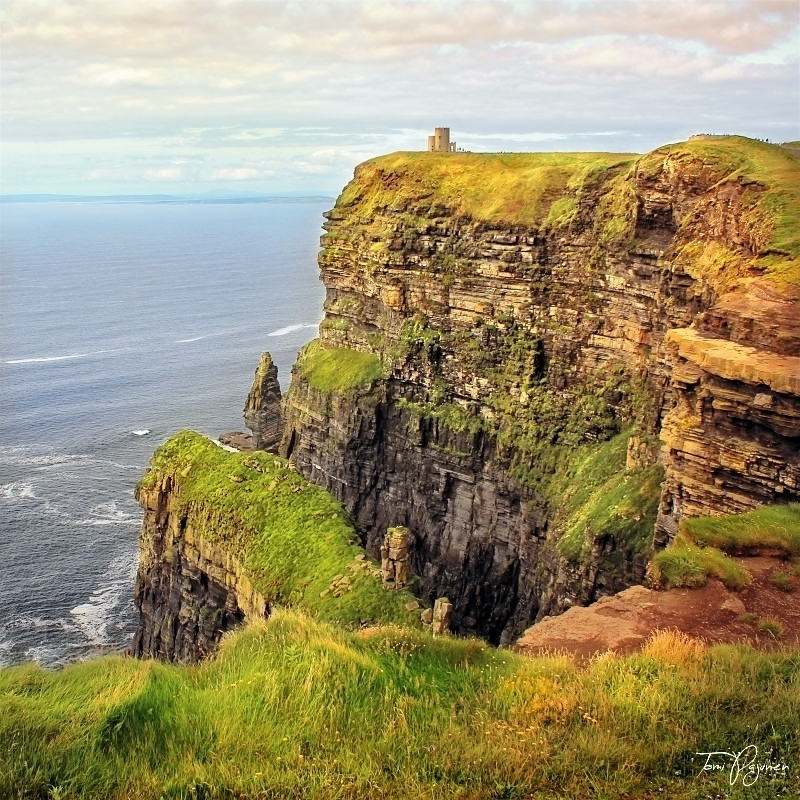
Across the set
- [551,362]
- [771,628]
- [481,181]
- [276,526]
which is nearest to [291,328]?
[481,181]

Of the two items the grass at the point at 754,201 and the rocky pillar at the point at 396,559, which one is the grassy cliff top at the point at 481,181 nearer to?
the grass at the point at 754,201

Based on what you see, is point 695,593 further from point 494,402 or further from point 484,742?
point 494,402

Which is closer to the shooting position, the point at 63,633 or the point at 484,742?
the point at 484,742

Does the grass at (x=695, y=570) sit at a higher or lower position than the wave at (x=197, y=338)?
higher

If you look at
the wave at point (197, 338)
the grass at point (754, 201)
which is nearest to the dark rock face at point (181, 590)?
the grass at point (754, 201)

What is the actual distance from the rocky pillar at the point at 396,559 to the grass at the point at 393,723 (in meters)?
13.6

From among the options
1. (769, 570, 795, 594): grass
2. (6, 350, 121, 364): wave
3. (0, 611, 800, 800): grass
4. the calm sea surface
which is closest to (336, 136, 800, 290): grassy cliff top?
(769, 570, 795, 594): grass

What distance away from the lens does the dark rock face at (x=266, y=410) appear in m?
78.5

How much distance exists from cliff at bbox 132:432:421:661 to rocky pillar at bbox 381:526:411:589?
0.40 m

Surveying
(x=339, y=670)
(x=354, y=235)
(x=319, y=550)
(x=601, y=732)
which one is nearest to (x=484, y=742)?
(x=601, y=732)

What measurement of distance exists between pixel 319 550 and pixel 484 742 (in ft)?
65.8

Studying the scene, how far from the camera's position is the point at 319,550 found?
3106cm

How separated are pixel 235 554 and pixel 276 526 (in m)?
1.86

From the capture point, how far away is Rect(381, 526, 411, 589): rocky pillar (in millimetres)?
27844
